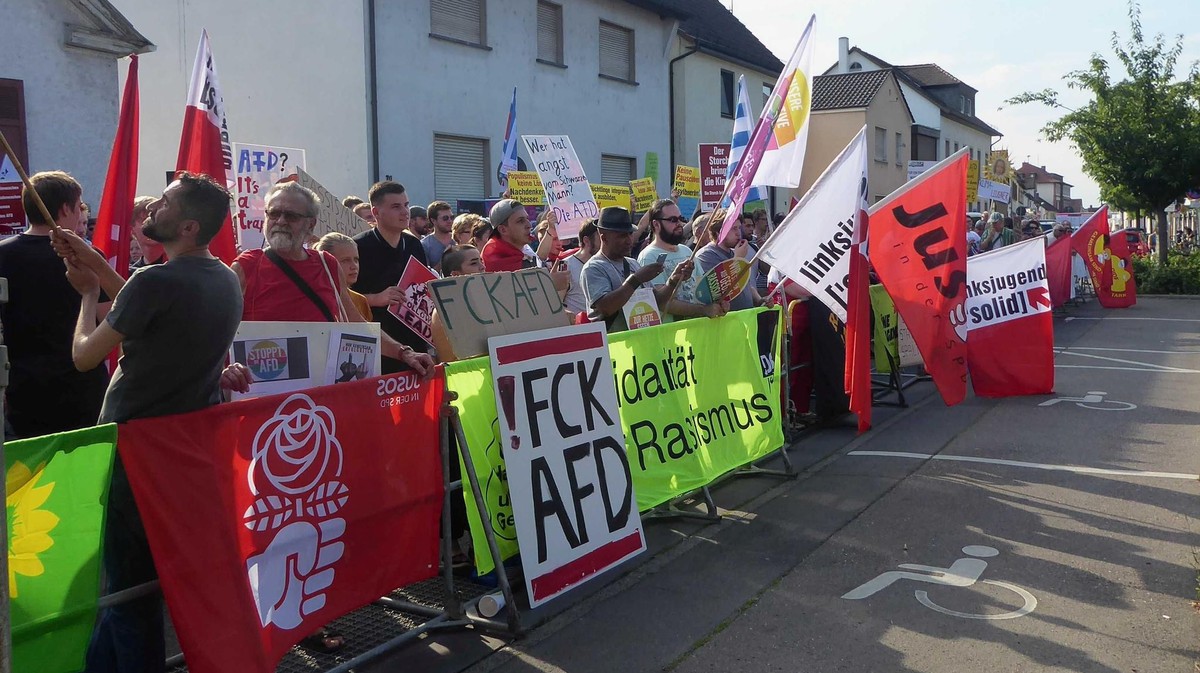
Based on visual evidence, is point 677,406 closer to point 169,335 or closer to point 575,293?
point 575,293

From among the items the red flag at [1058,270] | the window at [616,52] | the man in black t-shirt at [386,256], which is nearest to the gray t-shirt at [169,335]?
the man in black t-shirt at [386,256]

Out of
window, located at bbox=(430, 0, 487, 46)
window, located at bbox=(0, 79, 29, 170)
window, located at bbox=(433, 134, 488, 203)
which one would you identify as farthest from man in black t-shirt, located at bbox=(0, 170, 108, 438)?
window, located at bbox=(430, 0, 487, 46)

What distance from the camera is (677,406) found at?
6.21m

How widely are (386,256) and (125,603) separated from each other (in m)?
2.87

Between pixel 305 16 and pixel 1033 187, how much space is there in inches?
4309

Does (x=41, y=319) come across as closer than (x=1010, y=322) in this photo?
Yes

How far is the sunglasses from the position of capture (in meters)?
4.32

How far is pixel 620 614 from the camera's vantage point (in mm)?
4836

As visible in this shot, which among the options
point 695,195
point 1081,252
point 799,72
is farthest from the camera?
point 1081,252

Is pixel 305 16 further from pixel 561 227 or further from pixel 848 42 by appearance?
pixel 848 42

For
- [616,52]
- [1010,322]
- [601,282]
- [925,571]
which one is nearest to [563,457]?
[601,282]

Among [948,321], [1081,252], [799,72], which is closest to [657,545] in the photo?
[948,321]

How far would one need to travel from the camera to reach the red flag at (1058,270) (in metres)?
19.3

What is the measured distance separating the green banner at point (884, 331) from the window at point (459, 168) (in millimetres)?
10715
